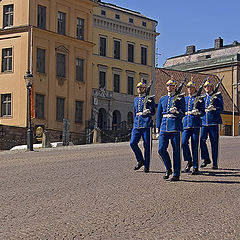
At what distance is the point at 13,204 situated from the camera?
8.16 m

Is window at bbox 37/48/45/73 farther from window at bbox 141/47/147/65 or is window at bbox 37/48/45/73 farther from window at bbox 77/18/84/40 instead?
window at bbox 141/47/147/65

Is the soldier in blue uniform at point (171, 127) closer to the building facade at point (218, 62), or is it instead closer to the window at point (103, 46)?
the window at point (103, 46)

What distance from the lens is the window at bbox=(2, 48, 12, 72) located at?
127 feet

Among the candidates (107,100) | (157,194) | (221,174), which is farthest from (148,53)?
(157,194)

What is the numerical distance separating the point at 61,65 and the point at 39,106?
3844mm

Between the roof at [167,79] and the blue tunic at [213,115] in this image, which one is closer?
the blue tunic at [213,115]

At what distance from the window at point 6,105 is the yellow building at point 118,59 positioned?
Result: 756 centimetres

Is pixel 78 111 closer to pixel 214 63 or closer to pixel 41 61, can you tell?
pixel 41 61

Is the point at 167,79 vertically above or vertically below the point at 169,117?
above

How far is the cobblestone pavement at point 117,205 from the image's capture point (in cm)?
641

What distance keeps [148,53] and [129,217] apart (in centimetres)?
4397

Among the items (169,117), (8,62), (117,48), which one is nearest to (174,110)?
(169,117)

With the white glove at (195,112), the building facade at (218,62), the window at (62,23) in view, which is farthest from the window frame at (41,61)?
the building facade at (218,62)

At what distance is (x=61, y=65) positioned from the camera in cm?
4081
